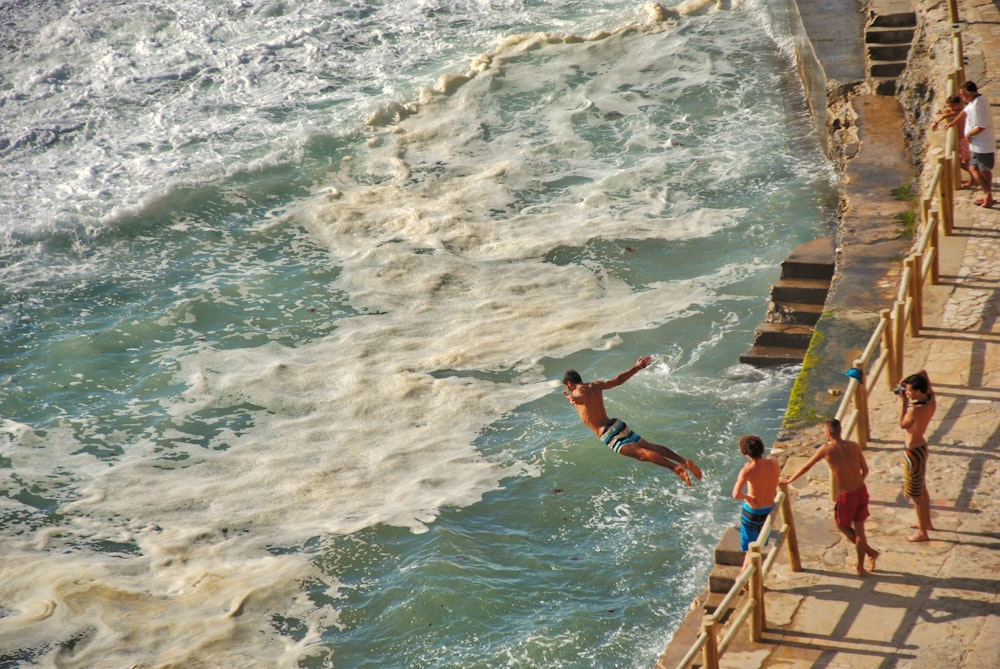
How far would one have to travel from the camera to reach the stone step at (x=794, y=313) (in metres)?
11.4

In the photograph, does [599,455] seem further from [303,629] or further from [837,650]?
[837,650]

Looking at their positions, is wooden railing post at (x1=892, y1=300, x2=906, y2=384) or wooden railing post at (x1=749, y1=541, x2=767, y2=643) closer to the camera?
wooden railing post at (x1=749, y1=541, x2=767, y2=643)

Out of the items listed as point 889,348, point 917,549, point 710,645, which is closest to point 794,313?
point 889,348

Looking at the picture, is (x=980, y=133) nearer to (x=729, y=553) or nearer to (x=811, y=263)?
(x=811, y=263)

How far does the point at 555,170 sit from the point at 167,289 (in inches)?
252

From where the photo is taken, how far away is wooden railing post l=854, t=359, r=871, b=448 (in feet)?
25.1

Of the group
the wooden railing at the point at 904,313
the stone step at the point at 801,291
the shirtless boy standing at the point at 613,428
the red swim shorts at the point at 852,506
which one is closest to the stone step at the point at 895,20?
the wooden railing at the point at 904,313

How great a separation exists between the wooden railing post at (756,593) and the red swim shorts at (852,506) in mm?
671

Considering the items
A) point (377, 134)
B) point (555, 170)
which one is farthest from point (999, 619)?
point (377, 134)

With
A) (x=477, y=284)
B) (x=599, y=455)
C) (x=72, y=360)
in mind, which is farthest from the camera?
(x=477, y=284)

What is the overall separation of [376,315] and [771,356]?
5.14m

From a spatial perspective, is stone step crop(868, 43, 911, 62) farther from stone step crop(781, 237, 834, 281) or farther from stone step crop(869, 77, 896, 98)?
stone step crop(781, 237, 834, 281)

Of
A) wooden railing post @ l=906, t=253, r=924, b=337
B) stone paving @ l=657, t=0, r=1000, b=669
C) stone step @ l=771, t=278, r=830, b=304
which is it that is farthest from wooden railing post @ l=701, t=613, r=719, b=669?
stone step @ l=771, t=278, r=830, b=304

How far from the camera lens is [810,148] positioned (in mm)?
16828
